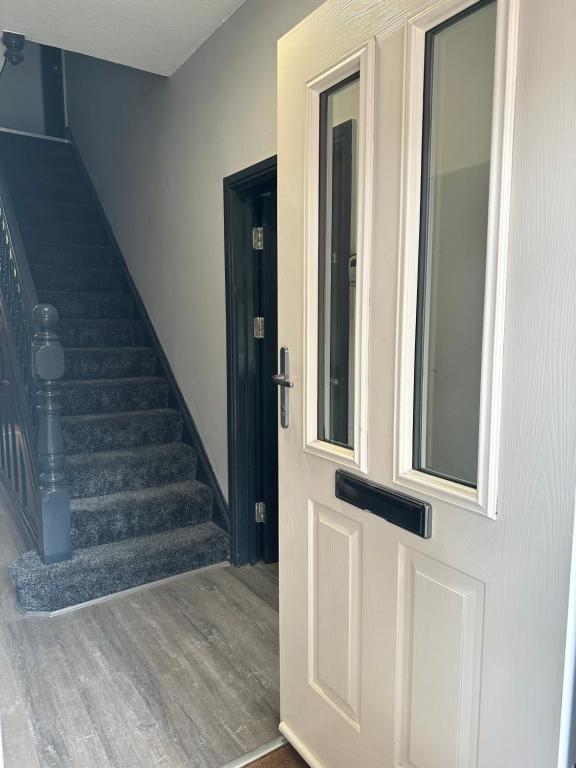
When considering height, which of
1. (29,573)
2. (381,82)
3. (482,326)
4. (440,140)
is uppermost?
(381,82)

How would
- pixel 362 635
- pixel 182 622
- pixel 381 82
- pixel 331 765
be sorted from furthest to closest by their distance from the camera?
pixel 182 622 < pixel 331 765 < pixel 362 635 < pixel 381 82

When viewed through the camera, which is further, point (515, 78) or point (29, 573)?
point (29, 573)

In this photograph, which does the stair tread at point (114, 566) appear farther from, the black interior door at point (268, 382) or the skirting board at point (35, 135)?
the skirting board at point (35, 135)

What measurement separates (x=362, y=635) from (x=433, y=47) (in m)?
1.29

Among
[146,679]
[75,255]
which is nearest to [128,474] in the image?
[146,679]

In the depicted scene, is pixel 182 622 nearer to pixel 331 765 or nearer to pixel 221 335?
pixel 331 765

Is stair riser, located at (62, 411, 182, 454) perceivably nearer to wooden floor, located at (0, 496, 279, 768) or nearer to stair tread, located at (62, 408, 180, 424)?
stair tread, located at (62, 408, 180, 424)

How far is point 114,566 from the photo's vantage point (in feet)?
8.18

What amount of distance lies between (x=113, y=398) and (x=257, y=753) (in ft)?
7.34

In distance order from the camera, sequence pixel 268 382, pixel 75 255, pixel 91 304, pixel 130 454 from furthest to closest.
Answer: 1. pixel 75 255
2. pixel 91 304
3. pixel 130 454
4. pixel 268 382

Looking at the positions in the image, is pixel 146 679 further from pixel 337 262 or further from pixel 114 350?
pixel 114 350

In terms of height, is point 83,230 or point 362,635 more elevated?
point 83,230

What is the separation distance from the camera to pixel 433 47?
1023 millimetres

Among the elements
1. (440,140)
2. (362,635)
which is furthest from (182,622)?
(440,140)
